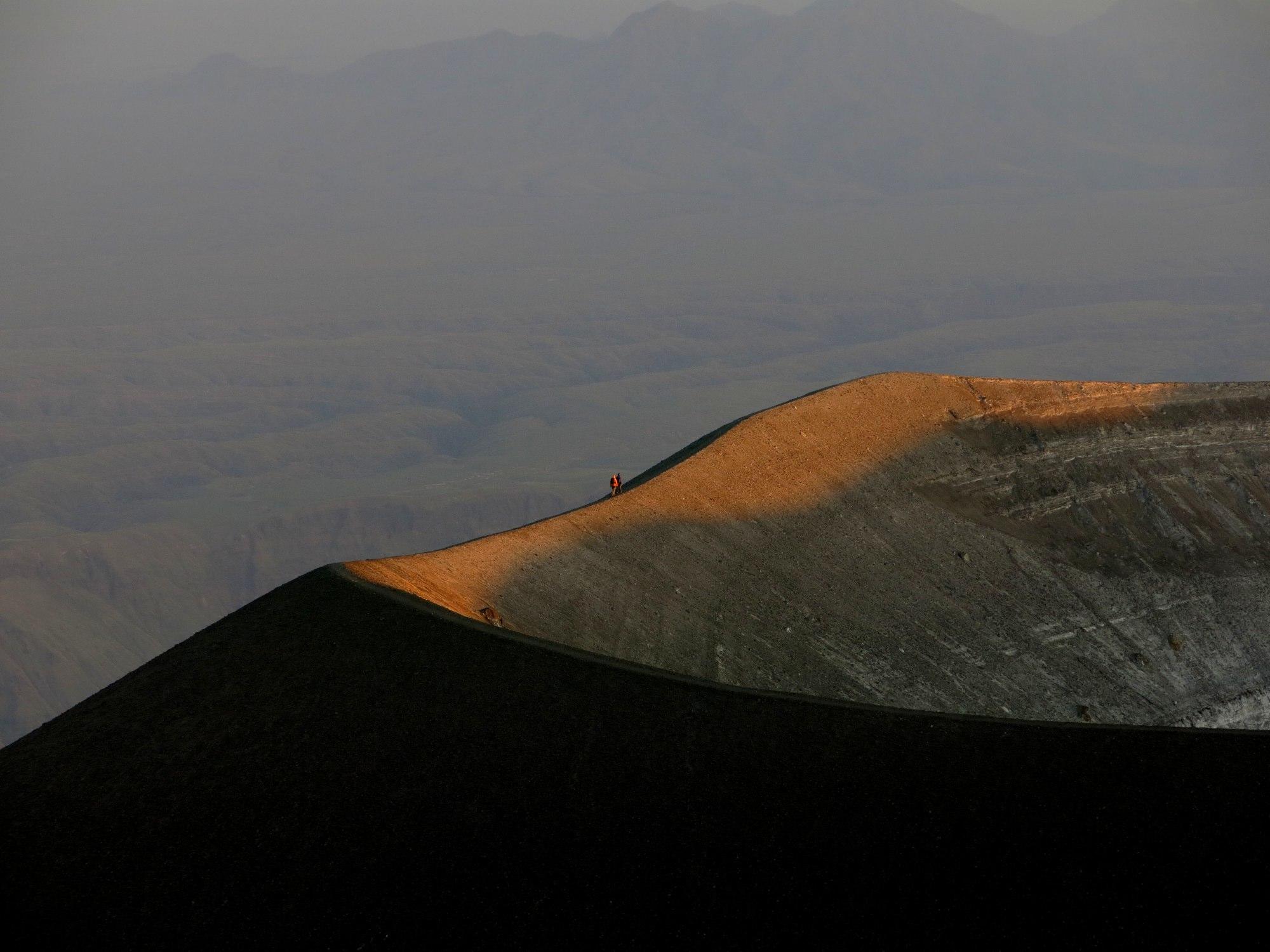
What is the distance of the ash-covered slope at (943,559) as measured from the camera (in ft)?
109

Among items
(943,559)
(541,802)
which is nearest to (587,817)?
(541,802)

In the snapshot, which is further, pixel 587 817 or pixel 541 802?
pixel 541 802

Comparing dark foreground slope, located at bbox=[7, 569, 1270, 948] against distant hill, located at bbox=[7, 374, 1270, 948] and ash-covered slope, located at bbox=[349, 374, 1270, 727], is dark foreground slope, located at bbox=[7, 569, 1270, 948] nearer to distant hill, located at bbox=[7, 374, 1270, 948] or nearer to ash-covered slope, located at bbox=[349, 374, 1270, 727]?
distant hill, located at bbox=[7, 374, 1270, 948]

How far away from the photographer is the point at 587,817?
18.0m

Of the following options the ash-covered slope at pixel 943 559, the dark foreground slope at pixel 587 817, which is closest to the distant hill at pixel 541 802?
the dark foreground slope at pixel 587 817

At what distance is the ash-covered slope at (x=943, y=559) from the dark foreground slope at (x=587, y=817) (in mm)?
7364

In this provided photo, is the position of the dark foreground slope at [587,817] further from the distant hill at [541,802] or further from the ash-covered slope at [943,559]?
the ash-covered slope at [943,559]

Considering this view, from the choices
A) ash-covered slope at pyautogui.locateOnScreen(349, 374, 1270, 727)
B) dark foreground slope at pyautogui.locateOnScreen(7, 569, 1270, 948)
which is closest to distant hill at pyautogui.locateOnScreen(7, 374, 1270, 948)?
dark foreground slope at pyautogui.locateOnScreen(7, 569, 1270, 948)

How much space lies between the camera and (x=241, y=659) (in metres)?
22.8

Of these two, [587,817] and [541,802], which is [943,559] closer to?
[541,802]

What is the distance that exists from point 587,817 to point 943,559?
2507 cm

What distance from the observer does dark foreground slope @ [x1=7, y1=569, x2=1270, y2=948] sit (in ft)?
52.9

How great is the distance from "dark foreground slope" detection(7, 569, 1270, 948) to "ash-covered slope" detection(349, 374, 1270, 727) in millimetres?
7364

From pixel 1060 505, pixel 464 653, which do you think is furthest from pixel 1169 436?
pixel 464 653
